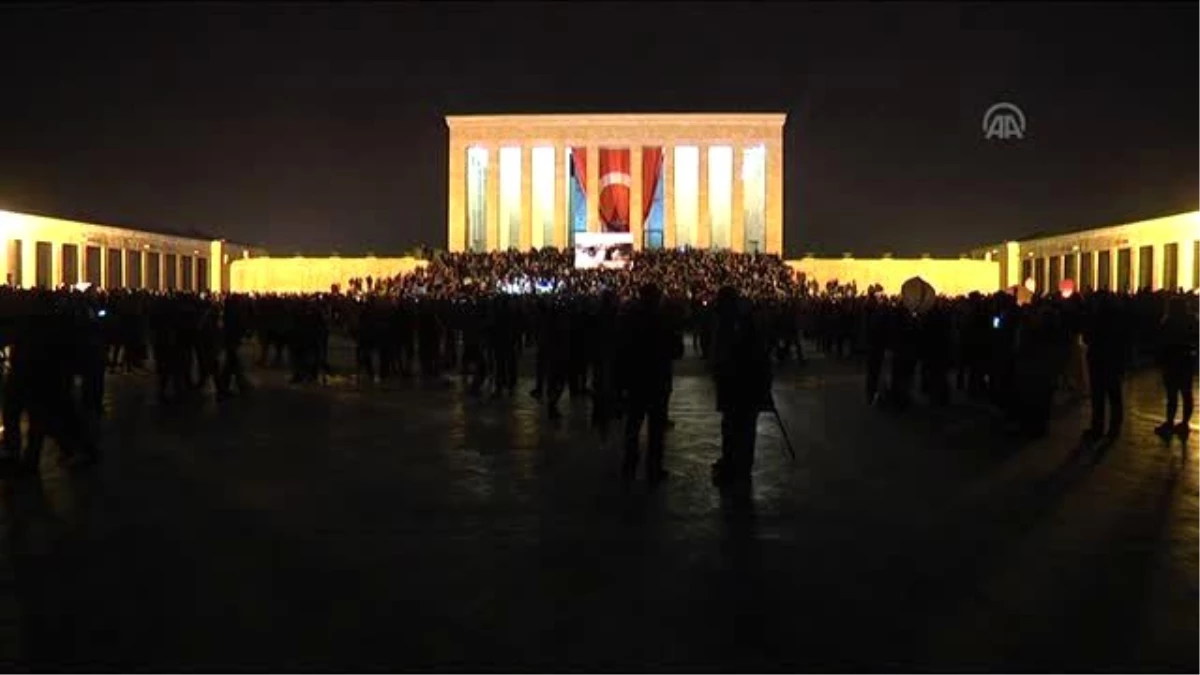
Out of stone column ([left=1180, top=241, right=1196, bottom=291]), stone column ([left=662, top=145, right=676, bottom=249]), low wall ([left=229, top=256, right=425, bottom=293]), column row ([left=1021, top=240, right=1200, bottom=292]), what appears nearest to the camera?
stone column ([left=1180, top=241, right=1196, bottom=291])

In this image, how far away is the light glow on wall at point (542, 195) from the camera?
232ft

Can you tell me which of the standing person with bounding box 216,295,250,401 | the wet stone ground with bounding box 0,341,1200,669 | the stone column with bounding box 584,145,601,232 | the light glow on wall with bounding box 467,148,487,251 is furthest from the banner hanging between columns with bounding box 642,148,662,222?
the wet stone ground with bounding box 0,341,1200,669

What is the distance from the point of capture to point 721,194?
7062 centimetres

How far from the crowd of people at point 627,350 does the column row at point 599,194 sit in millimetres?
36060

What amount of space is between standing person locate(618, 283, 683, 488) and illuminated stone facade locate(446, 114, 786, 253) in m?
57.5

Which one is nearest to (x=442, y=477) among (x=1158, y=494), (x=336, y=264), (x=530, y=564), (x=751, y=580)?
(x=530, y=564)

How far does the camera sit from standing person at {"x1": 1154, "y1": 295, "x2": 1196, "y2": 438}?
1279cm

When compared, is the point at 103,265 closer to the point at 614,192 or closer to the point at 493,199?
the point at 493,199

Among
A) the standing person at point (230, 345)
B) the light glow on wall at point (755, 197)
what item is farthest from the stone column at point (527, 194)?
the standing person at point (230, 345)

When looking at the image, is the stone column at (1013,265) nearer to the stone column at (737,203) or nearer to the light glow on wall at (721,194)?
the stone column at (737,203)

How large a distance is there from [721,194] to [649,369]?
→ 62170mm

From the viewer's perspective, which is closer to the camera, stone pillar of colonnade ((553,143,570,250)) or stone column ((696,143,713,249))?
stone column ((696,143,713,249))

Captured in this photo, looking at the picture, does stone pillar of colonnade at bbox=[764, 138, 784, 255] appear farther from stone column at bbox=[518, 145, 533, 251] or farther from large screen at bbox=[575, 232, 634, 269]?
large screen at bbox=[575, 232, 634, 269]

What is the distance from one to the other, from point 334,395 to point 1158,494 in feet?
39.4
